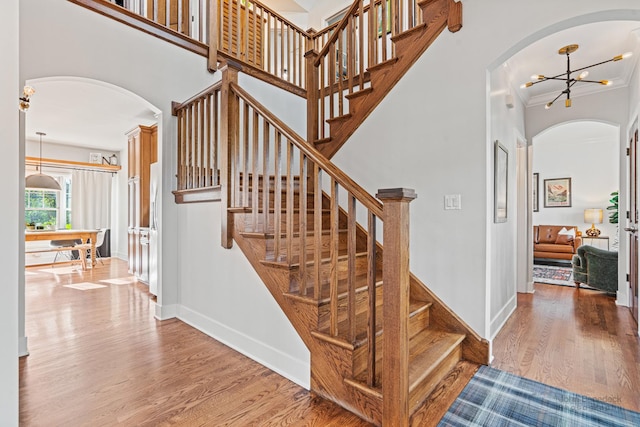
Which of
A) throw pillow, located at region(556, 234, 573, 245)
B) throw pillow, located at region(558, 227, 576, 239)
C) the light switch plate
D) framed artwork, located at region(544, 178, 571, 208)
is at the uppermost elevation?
framed artwork, located at region(544, 178, 571, 208)

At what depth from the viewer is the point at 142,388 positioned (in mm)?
1975

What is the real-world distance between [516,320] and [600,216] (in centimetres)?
593

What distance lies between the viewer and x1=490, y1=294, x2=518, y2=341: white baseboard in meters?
2.76

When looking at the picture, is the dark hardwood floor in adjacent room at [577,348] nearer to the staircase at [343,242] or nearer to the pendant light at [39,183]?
the staircase at [343,242]

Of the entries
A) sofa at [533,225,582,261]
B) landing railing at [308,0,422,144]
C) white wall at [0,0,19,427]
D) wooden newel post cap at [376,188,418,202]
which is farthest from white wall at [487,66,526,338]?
sofa at [533,225,582,261]

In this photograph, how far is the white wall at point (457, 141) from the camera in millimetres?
2273

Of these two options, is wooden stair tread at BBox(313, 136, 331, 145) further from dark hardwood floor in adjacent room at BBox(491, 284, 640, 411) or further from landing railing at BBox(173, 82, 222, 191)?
dark hardwood floor in adjacent room at BBox(491, 284, 640, 411)

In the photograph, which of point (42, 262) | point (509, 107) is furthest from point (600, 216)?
point (42, 262)

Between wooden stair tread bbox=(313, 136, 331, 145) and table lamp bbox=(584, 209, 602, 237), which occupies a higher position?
wooden stair tread bbox=(313, 136, 331, 145)

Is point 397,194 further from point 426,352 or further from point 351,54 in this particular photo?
point 351,54

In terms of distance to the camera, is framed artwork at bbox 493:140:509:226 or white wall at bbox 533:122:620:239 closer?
framed artwork at bbox 493:140:509:226

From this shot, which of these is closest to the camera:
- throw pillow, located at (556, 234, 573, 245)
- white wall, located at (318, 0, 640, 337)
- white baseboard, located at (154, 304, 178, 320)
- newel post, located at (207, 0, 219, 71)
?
white wall, located at (318, 0, 640, 337)

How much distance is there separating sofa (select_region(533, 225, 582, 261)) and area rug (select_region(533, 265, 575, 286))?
1.04 feet

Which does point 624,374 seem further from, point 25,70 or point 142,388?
point 25,70
